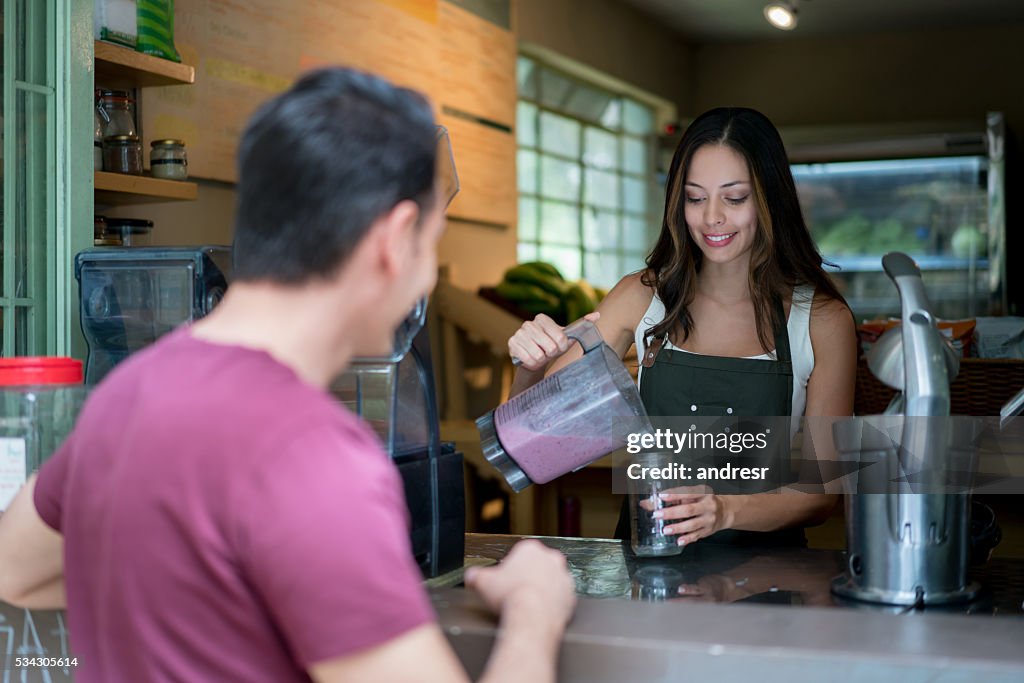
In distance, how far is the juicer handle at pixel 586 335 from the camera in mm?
1514

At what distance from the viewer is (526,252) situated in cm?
539

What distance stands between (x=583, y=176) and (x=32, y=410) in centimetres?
491

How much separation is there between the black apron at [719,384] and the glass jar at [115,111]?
3.97 feet

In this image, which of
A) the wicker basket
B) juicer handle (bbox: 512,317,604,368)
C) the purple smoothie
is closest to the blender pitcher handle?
juicer handle (bbox: 512,317,604,368)

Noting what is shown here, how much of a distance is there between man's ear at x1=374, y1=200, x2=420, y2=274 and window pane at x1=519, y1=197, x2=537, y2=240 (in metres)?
4.50

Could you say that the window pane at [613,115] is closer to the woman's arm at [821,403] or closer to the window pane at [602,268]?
the window pane at [602,268]

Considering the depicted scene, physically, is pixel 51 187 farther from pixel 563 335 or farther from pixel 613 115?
pixel 613 115

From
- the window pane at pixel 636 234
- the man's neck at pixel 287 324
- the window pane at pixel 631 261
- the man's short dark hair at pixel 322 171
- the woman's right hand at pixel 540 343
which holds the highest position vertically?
the window pane at pixel 636 234

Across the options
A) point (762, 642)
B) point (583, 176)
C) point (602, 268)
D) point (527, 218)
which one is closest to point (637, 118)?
point (583, 176)

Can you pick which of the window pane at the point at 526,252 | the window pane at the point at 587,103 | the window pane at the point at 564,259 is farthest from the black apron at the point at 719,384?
the window pane at the point at 587,103

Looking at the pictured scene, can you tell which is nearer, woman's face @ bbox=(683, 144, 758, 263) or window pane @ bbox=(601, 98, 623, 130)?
woman's face @ bbox=(683, 144, 758, 263)

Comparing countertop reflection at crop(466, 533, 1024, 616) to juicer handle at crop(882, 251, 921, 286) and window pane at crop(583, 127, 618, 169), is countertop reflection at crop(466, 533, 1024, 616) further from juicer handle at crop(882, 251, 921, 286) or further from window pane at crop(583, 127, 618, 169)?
window pane at crop(583, 127, 618, 169)

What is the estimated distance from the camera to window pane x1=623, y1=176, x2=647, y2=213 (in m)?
6.80

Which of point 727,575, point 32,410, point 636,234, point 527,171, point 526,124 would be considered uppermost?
point 526,124
